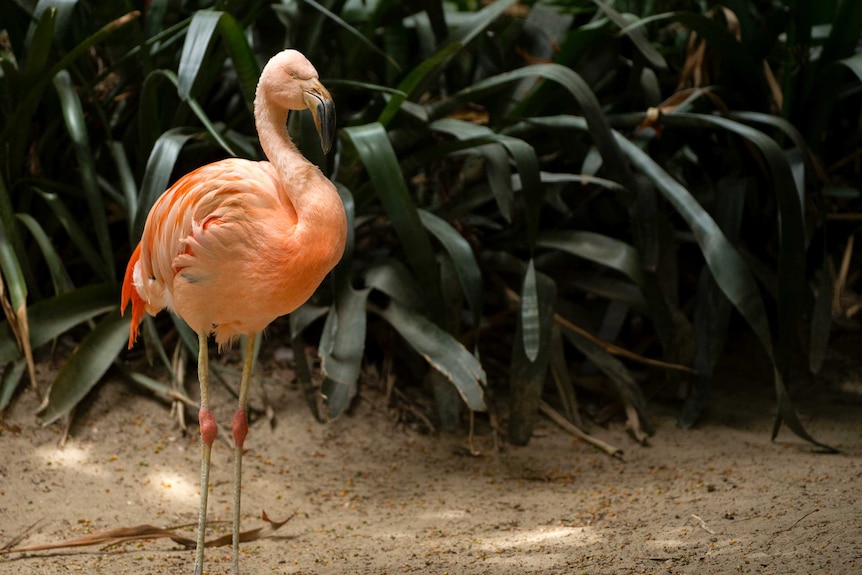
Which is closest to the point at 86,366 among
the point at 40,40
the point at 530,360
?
the point at 40,40

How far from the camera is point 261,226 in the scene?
189cm

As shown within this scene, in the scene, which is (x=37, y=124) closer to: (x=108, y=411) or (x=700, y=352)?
(x=108, y=411)

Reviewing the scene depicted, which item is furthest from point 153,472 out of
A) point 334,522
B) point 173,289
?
point 173,289

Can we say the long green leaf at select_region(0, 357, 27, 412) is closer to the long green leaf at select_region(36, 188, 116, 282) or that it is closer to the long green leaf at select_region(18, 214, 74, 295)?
the long green leaf at select_region(18, 214, 74, 295)

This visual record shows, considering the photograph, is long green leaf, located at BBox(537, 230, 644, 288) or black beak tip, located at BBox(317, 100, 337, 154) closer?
black beak tip, located at BBox(317, 100, 337, 154)

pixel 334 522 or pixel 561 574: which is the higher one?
pixel 561 574

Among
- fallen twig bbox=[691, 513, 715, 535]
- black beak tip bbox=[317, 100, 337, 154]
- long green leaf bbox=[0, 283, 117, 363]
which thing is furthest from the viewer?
long green leaf bbox=[0, 283, 117, 363]

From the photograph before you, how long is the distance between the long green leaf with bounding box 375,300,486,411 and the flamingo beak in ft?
3.14

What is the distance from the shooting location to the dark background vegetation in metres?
2.76

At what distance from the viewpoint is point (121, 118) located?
3205mm

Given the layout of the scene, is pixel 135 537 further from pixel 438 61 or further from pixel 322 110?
pixel 438 61

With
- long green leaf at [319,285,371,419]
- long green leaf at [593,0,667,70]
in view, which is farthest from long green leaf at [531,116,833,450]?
long green leaf at [319,285,371,419]

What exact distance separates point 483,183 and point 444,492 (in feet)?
3.76

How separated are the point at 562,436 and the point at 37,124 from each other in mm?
2119
